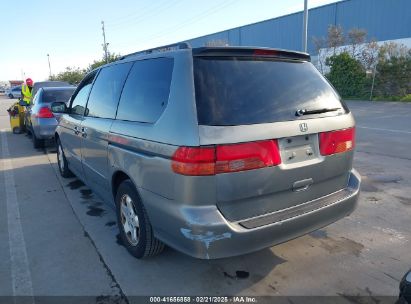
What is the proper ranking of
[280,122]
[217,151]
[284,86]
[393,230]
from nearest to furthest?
[217,151], [280,122], [284,86], [393,230]

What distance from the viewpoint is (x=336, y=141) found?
3.07m

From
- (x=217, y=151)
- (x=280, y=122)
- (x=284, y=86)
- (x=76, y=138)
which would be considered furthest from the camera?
(x=76, y=138)

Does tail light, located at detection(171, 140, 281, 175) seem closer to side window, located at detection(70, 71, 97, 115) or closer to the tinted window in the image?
side window, located at detection(70, 71, 97, 115)

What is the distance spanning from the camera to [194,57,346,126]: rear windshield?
253 centimetres

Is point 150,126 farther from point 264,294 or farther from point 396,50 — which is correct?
point 396,50

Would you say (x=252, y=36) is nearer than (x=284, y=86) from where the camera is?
No

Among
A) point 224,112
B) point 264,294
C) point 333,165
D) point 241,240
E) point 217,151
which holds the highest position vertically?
point 224,112

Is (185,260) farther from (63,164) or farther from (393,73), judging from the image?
(393,73)

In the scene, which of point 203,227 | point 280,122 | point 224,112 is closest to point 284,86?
point 280,122

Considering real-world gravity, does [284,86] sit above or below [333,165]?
above

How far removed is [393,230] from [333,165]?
1434 mm

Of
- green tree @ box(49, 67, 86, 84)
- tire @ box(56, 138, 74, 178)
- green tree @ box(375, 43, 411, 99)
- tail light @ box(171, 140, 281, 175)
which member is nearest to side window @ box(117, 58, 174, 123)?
tail light @ box(171, 140, 281, 175)

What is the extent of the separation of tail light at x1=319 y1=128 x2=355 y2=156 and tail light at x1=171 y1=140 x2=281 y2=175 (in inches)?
26.6

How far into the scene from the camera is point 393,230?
12.6 feet
